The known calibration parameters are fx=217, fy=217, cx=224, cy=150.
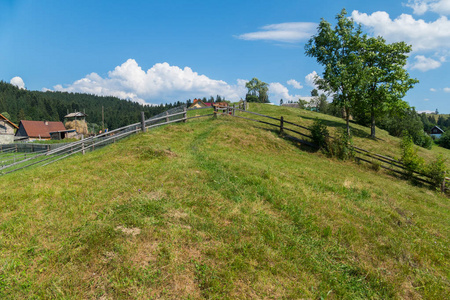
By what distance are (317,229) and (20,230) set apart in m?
6.52

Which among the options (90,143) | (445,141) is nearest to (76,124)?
(90,143)

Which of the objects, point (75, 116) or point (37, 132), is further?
point (75, 116)

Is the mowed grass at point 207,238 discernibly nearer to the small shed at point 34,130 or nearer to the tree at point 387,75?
the tree at point 387,75

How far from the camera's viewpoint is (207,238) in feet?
14.9

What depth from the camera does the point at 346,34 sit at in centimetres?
1905

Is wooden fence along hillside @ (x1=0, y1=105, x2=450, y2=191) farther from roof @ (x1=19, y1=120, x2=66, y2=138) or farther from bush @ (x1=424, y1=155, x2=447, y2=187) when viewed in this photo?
roof @ (x1=19, y1=120, x2=66, y2=138)

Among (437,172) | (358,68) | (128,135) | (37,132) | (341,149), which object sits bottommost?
(37,132)

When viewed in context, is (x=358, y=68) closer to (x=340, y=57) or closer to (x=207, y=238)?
(x=340, y=57)

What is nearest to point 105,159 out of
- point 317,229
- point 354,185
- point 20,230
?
point 20,230

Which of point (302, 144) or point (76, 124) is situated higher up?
point (302, 144)

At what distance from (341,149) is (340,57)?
33.8ft

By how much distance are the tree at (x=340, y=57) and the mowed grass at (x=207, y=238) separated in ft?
45.8

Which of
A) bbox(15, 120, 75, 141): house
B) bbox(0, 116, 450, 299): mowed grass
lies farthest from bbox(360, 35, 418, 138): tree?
bbox(15, 120, 75, 141): house

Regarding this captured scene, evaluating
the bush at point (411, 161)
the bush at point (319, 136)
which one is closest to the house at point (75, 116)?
the bush at point (319, 136)
